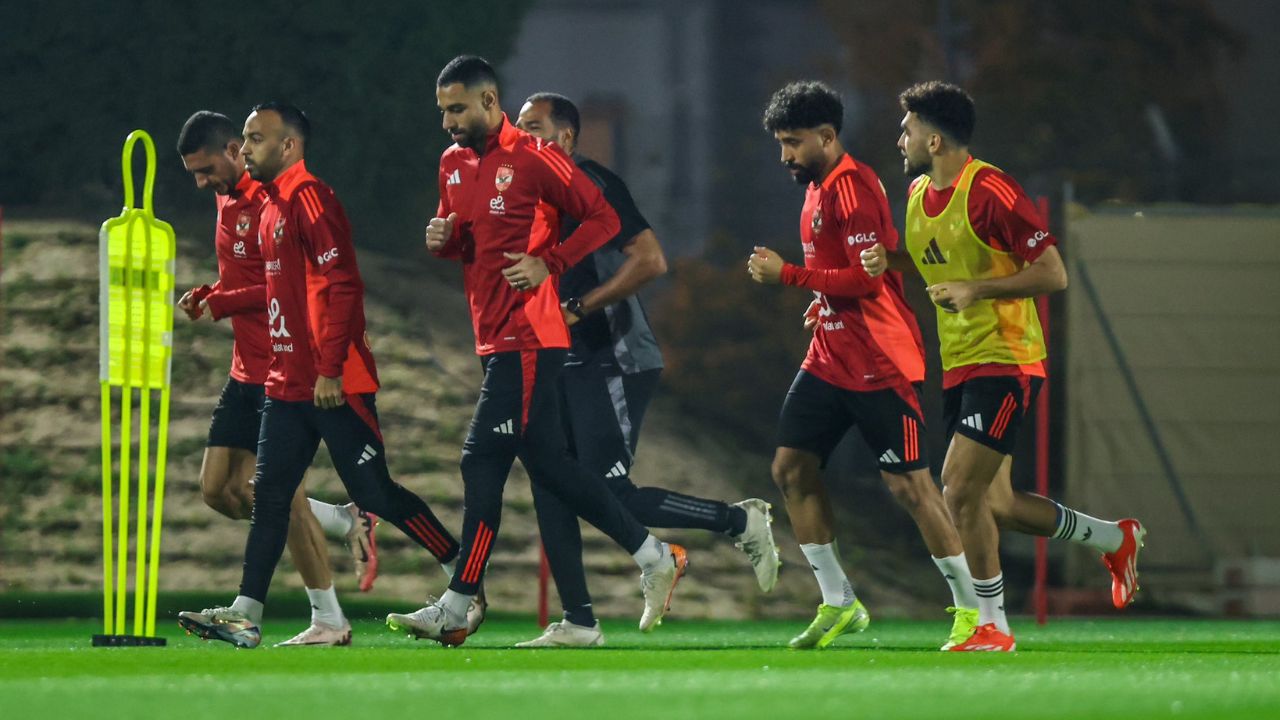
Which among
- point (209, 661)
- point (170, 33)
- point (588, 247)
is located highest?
point (170, 33)

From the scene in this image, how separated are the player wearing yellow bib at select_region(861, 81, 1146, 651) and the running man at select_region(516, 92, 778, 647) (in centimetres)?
112

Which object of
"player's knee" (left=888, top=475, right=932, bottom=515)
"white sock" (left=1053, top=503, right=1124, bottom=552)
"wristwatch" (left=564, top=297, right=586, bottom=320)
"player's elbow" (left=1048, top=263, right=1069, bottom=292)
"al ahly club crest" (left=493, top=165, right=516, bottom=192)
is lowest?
"white sock" (left=1053, top=503, right=1124, bottom=552)

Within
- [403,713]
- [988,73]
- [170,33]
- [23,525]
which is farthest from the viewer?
[988,73]

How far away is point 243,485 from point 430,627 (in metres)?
1.68

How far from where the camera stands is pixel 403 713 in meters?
6.48

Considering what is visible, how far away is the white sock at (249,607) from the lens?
31.0ft

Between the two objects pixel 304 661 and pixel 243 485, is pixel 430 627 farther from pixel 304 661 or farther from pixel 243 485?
pixel 243 485

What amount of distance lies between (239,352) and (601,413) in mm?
1607

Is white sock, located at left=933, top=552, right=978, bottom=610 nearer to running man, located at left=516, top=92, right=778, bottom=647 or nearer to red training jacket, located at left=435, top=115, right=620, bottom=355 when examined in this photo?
running man, located at left=516, top=92, right=778, bottom=647

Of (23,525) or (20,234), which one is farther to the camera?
(20,234)

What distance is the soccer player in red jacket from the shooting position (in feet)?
30.0

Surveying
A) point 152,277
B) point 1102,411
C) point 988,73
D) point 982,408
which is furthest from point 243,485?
point 988,73

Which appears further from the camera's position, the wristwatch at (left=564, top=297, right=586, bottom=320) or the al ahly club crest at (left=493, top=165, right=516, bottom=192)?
the wristwatch at (left=564, top=297, right=586, bottom=320)

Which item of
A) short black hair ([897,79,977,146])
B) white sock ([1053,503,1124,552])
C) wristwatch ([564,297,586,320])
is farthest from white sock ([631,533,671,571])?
short black hair ([897,79,977,146])
